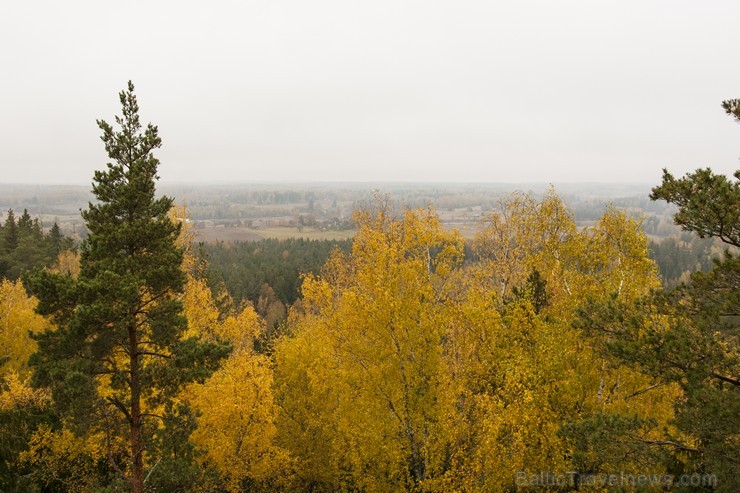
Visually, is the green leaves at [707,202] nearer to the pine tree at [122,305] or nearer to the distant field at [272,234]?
the pine tree at [122,305]

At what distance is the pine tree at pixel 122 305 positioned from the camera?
10.6m

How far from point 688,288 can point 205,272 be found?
34139 millimetres

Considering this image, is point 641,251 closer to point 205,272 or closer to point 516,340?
point 516,340

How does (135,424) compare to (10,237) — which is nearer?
(135,424)

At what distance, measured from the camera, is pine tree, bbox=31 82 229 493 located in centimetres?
1061

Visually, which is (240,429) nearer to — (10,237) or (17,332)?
(17,332)

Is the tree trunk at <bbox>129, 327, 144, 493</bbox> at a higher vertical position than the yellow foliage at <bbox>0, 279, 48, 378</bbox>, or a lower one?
higher

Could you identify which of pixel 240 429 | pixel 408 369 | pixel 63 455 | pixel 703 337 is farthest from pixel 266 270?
pixel 703 337

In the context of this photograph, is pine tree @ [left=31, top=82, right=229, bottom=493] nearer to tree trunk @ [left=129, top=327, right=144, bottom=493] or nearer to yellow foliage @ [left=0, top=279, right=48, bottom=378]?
tree trunk @ [left=129, top=327, right=144, bottom=493]

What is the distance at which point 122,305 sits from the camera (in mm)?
10672

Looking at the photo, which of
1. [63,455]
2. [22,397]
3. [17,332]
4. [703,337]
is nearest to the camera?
[703,337]

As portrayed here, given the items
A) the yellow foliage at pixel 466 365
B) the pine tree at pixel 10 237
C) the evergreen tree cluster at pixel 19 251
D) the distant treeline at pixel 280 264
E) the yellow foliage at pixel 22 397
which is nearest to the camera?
the yellow foliage at pixel 466 365

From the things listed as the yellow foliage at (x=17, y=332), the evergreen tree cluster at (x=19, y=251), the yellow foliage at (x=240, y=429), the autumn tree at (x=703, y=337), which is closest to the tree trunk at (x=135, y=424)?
the yellow foliage at (x=240, y=429)

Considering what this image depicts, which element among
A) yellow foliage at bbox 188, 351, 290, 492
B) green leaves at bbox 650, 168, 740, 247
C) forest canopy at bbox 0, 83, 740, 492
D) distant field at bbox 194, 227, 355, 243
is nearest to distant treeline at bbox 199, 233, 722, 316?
distant field at bbox 194, 227, 355, 243
